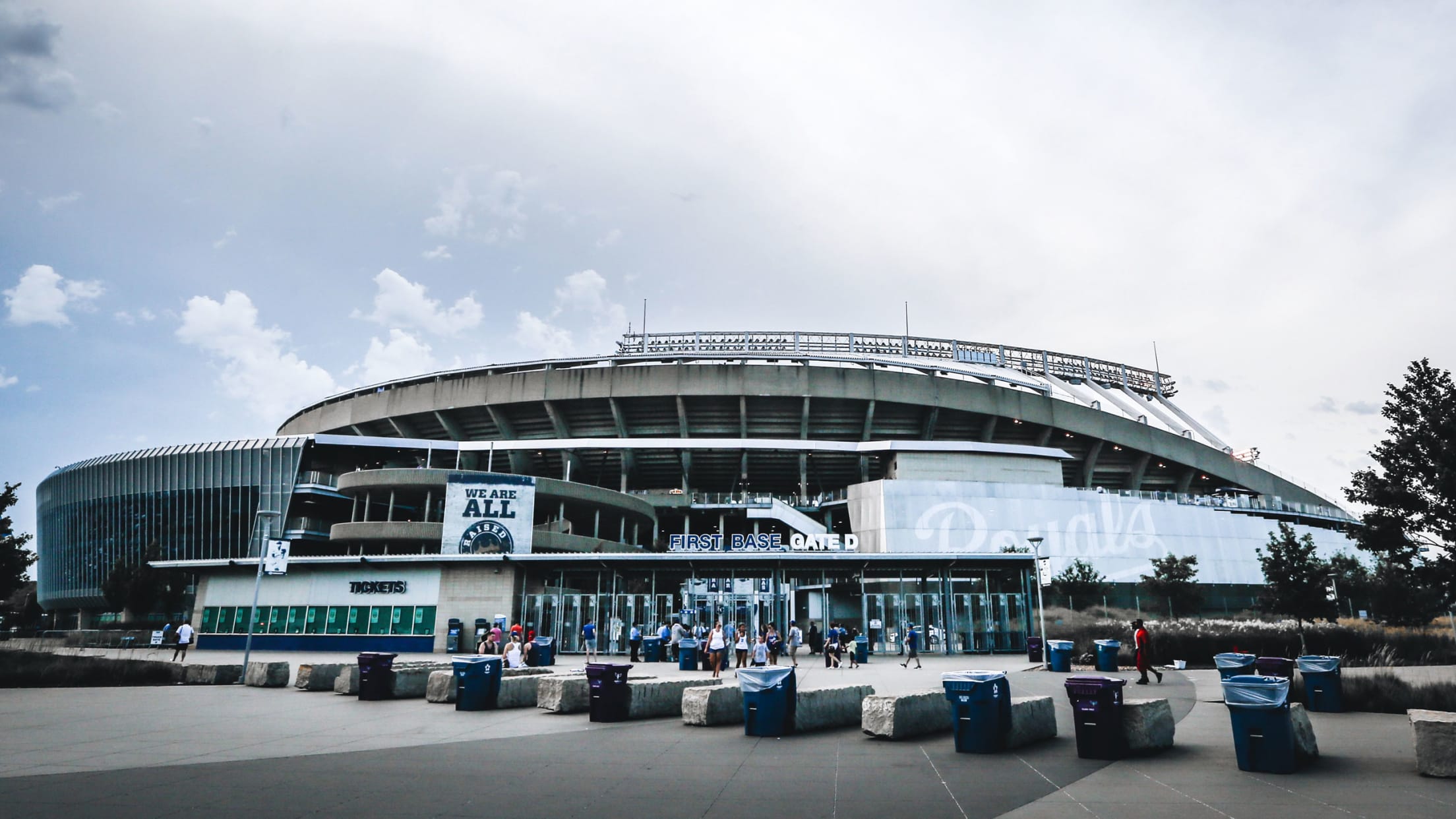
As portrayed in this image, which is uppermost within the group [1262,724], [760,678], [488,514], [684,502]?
[684,502]

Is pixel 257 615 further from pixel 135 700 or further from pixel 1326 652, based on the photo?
pixel 1326 652

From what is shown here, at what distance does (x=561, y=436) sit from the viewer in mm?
66125

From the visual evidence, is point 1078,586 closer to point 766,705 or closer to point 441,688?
point 441,688

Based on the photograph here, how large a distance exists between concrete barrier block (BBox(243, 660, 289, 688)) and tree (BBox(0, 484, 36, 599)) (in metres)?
25.4

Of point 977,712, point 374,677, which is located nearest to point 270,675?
point 374,677

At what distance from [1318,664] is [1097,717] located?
23.4 feet

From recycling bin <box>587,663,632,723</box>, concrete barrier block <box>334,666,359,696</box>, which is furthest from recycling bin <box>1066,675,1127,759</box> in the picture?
concrete barrier block <box>334,666,359,696</box>

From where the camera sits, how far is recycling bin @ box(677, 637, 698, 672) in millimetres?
25562

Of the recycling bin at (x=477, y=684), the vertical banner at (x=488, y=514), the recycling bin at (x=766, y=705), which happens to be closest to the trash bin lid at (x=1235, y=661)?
the recycling bin at (x=766, y=705)

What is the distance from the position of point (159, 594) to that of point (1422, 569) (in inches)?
2582

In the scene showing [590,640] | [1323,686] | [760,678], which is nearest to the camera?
[760,678]

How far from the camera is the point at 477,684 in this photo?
14766 mm

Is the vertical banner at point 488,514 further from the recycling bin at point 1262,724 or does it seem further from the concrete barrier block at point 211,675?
the recycling bin at point 1262,724

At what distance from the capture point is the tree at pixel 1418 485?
21422mm
